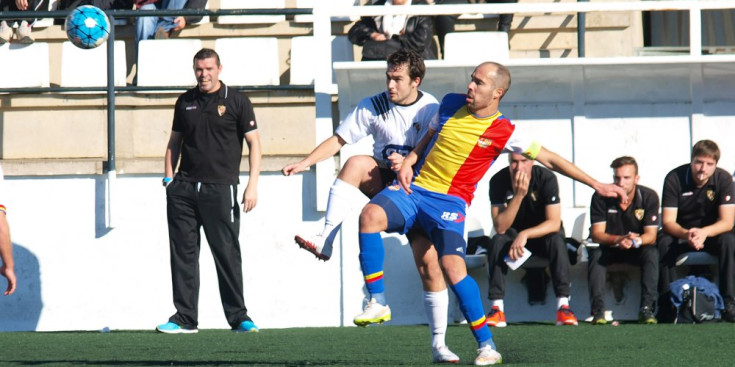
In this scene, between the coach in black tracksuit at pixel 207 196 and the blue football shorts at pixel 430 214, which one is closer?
the blue football shorts at pixel 430 214

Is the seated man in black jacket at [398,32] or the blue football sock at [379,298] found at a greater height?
the seated man in black jacket at [398,32]

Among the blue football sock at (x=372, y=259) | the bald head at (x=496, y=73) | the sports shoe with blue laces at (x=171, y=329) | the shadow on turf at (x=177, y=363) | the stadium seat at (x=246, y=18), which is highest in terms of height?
the stadium seat at (x=246, y=18)

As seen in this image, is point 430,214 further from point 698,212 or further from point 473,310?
point 698,212

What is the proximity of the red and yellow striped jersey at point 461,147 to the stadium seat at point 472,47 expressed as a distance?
446cm

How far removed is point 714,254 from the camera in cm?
1087

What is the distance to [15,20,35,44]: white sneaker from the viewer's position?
498 inches

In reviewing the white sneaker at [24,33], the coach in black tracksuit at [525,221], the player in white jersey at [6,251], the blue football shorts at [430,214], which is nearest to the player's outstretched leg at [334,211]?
the blue football shorts at [430,214]

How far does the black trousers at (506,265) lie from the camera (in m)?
10.7

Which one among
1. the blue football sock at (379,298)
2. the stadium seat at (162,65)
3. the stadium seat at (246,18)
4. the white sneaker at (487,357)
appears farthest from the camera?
the stadium seat at (246,18)

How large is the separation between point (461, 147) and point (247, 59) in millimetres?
5519

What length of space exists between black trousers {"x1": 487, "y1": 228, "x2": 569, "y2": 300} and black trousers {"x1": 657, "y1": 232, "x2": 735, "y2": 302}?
87 cm

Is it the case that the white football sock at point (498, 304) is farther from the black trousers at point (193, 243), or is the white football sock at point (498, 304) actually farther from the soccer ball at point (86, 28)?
the soccer ball at point (86, 28)

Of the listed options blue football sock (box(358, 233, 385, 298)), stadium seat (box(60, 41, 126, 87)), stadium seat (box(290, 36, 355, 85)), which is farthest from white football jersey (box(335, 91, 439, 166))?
stadium seat (box(60, 41, 126, 87))

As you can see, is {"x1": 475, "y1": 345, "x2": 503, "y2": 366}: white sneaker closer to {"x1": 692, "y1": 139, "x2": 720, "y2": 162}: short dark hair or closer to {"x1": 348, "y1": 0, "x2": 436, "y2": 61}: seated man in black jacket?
Result: {"x1": 692, "y1": 139, "x2": 720, "y2": 162}: short dark hair
